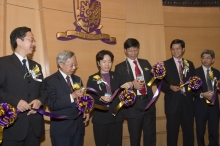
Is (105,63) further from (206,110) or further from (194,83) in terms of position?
(206,110)

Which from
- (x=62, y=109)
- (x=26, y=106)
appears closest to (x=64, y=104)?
(x=62, y=109)

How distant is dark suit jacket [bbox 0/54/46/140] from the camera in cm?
234

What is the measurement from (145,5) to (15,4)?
7.97 feet

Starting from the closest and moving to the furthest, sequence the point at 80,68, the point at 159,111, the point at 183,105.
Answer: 1. the point at 183,105
2. the point at 80,68
3. the point at 159,111

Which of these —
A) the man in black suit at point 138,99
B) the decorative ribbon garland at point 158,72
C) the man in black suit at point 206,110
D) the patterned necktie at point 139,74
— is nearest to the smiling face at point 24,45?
the man in black suit at point 138,99

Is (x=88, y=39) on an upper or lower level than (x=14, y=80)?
upper

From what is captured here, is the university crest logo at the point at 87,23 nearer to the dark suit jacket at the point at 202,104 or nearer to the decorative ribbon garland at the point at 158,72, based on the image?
the decorative ribbon garland at the point at 158,72

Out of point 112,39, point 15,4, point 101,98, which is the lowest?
point 101,98

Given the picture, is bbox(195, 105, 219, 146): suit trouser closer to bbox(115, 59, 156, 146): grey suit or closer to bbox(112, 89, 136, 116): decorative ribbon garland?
bbox(115, 59, 156, 146): grey suit

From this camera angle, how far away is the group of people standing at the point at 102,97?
2.44m

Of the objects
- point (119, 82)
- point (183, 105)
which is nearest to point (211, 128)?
point (183, 105)

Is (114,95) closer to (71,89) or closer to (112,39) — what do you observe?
(71,89)

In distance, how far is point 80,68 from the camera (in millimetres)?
3867

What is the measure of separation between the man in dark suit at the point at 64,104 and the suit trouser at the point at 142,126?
2.82ft
